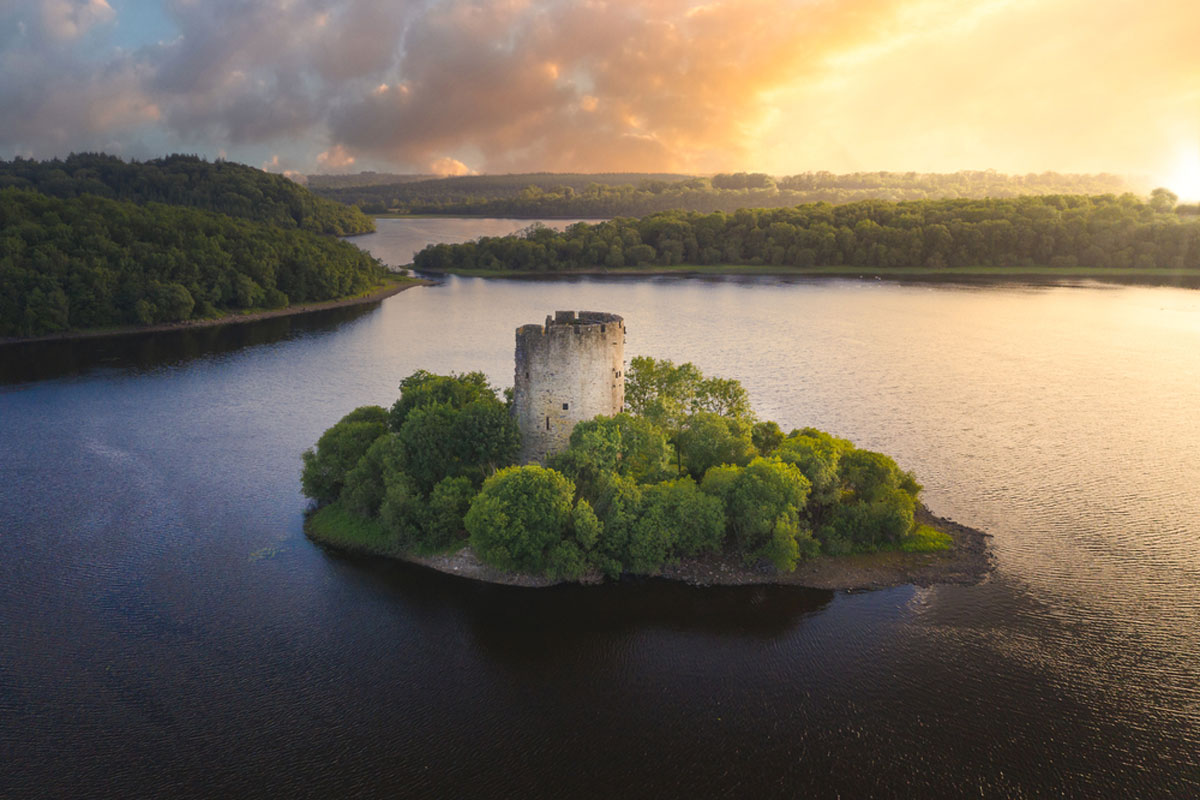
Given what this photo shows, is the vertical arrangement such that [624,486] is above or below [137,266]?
below

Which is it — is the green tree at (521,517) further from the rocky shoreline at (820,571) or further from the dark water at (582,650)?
the dark water at (582,650)

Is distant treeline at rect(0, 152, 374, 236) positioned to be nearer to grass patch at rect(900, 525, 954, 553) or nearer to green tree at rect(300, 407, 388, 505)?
green tree at rect(300, 407, 388, 505)

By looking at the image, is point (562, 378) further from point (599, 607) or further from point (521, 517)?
point (599, 607)

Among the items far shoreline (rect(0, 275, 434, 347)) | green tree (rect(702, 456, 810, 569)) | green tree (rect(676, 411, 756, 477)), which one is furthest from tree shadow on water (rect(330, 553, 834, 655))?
far shoreline (rect(0, 275, 434, 347))

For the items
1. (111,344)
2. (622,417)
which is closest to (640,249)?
(111,344)

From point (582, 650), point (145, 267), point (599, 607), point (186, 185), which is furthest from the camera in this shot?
point (186, 185)

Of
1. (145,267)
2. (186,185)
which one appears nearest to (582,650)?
(145,267)

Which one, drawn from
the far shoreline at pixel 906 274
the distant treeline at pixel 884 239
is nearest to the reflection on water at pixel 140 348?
the far shoreline at pixel 906 274
